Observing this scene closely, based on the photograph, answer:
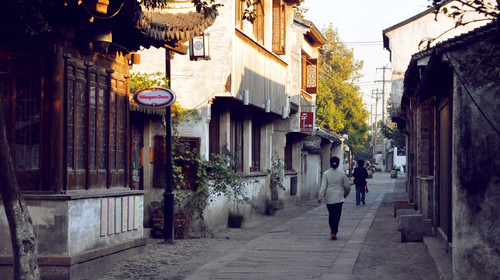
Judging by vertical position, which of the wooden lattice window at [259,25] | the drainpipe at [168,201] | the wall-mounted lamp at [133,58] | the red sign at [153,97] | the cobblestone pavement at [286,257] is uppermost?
the wooden lattice window at [259,25]

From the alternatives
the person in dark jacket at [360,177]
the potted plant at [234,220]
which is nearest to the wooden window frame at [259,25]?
the potted plant at [234,220]

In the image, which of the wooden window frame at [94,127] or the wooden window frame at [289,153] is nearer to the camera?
the wooden window frame at [94,127]

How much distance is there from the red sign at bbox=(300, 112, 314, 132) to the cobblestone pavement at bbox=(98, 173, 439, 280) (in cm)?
739

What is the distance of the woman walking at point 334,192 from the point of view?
15.6 m

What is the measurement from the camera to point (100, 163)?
1145 centimetres

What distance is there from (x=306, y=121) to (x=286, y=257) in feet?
45.7

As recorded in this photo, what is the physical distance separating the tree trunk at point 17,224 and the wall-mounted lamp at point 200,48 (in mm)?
8279

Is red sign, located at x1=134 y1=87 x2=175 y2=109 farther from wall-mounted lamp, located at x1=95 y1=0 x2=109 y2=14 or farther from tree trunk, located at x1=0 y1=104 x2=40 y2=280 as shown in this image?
tree trunk, located at x1=0 y1=104 x2=40 y2=280

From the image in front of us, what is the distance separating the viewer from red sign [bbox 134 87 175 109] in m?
13.5

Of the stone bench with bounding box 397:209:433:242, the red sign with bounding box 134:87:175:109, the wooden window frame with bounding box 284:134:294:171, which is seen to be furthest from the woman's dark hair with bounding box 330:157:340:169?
the wooden window frame with bounding box 284:134:294:171

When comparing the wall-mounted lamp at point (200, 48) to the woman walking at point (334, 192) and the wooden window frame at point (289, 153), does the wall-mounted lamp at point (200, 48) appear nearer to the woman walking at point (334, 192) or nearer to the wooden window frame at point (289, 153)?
the woman walking at point (334, 192)

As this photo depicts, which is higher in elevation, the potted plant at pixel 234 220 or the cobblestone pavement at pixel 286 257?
the potted plant at pixel 234 220

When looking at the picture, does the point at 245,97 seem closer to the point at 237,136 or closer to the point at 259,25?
the point at 237,136

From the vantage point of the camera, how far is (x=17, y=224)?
7508 mm
